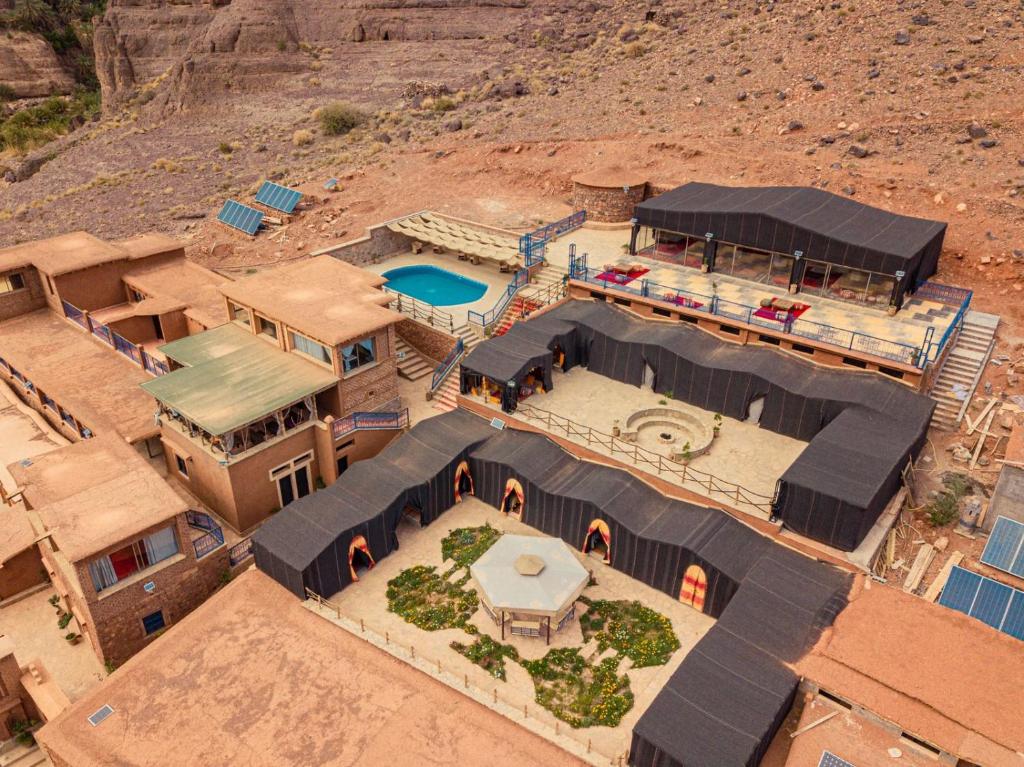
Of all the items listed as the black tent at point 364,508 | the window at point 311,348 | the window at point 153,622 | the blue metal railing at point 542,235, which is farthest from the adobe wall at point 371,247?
the window at point 153,622

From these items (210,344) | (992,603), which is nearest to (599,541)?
(992,603)

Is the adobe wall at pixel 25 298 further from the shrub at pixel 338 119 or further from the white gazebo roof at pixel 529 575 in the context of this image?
the shrub at pixel 338 119

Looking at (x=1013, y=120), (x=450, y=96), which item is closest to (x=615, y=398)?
(x=1013, y=120)

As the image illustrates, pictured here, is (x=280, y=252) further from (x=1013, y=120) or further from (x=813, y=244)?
(x=1013, y=120)

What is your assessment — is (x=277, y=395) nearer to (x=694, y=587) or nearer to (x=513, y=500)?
(x=513, y=500)

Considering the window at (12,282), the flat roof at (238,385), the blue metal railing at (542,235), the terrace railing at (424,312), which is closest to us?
the flat roof at (238,385)

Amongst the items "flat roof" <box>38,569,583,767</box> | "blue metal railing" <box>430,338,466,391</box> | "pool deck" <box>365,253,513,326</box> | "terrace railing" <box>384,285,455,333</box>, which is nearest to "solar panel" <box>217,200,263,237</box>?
"pool deck" <box>365,253,513,326</box>
